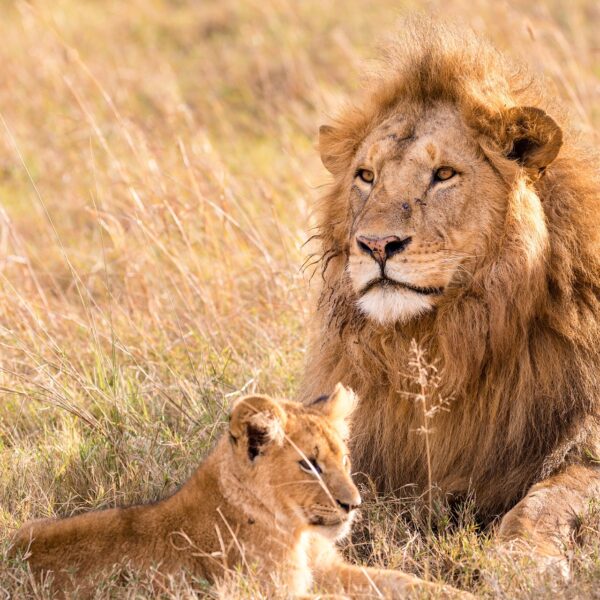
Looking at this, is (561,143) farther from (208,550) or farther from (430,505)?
(208,550)

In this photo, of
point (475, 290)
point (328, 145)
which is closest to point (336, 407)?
point (475, 290)

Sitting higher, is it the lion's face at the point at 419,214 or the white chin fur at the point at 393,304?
the lion's face at the point at 419,214

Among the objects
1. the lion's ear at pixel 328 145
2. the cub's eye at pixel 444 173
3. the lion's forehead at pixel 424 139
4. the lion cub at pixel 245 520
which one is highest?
the lion's forehead at pixel 424 139

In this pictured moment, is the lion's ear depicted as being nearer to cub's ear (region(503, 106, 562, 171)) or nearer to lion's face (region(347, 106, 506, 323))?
lion's face (region(347, 106, 506, 323))

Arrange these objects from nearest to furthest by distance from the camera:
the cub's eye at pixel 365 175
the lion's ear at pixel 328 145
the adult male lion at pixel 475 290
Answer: the adult male lion at pixel 475 290 < the cub's eye at pixel 365 175 < the lion's ear at pixel 328 145

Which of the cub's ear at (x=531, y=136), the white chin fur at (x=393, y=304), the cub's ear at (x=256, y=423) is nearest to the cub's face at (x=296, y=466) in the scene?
the cub's ear at (x=256, y=423)

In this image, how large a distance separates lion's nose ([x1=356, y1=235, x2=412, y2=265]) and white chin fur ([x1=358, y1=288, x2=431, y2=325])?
119mm

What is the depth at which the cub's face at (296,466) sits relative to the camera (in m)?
3.19

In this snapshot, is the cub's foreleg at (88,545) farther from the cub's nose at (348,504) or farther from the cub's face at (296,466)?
Answer: the cub's nose at (348,504)

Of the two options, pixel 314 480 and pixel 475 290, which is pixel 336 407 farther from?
pixel 475 290

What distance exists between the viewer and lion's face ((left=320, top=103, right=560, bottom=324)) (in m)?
3.86

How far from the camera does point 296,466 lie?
10.7 feet

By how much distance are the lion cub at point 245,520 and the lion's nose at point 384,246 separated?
592mm

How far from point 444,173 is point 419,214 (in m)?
0.21
